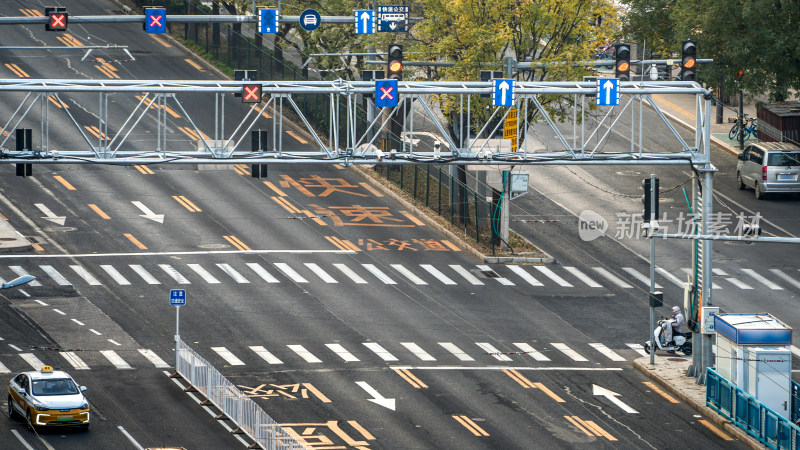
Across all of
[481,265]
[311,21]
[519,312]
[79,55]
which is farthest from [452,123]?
[79,55]

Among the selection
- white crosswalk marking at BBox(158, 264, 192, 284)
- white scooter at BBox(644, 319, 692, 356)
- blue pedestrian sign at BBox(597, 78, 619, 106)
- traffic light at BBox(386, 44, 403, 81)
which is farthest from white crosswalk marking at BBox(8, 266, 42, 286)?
blue pedestrian sign at BBox(597, 78, 619, 106)

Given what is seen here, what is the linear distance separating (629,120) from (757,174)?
14845 mm

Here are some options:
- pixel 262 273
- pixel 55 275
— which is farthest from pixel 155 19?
pixel 55 275

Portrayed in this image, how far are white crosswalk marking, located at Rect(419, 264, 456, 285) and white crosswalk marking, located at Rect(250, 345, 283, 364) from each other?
10249mm

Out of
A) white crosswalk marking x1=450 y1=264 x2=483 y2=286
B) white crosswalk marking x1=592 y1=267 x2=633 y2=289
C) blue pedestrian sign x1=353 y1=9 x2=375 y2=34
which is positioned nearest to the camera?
blue pedestrian sign x1=353 y1=9 x2=375 y2=34

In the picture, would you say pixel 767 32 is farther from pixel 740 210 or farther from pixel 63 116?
pixel 63 116

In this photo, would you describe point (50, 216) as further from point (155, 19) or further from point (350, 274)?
point (155, 19)

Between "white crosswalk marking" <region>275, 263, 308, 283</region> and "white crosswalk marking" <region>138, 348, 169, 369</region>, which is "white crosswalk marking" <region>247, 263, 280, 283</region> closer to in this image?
"white crosswalk marking" <region>275, 263, 308, 283</region>

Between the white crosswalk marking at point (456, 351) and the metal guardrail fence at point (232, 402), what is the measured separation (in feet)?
28.0

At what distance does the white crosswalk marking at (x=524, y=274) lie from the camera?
56731mm

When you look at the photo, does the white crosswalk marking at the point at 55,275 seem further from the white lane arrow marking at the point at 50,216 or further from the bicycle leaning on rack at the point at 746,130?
the bicycle leaning on rack at the point at 746,130

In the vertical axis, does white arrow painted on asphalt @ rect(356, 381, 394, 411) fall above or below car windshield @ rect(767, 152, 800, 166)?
below

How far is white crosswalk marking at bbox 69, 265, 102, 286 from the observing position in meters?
54.4

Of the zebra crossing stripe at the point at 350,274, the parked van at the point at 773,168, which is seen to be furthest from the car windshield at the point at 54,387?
the parked van at the point at 773,168
